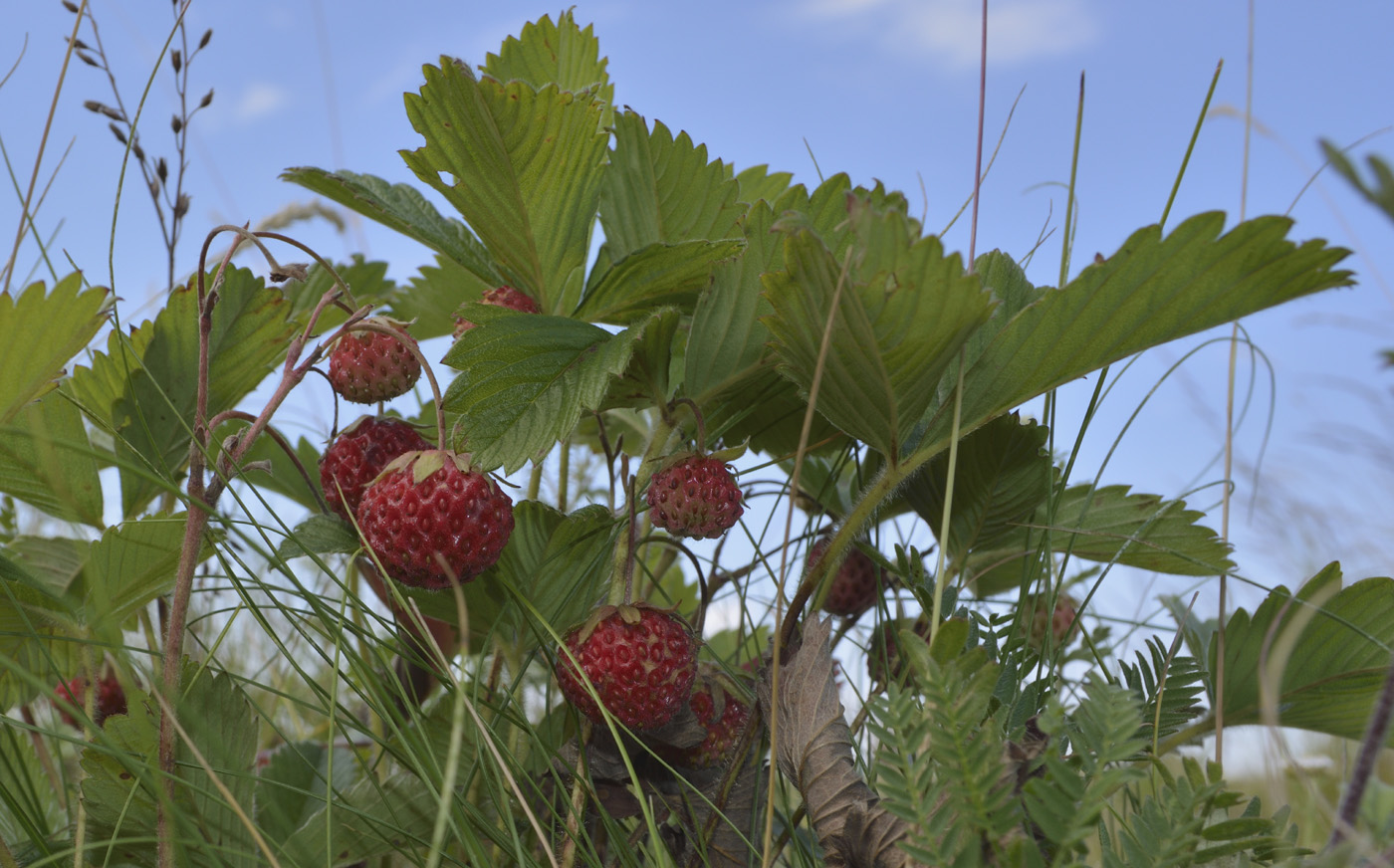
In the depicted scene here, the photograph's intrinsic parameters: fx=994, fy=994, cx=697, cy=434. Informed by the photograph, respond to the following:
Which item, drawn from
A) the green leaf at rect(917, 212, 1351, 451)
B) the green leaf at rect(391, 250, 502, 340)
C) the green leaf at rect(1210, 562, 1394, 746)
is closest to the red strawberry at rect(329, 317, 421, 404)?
the green leaf at rect(391, 250, 502, 340)

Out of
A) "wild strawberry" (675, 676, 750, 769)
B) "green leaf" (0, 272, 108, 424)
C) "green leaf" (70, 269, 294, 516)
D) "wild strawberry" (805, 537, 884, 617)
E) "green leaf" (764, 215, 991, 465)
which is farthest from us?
"wild strawberry" (805, 537, 884, 617)

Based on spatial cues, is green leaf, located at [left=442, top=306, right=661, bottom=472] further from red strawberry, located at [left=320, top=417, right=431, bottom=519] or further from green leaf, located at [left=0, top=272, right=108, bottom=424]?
green leaf, located at [left=0, top=272, right=108, bottom=424]

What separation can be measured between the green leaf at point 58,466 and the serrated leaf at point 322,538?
24cm

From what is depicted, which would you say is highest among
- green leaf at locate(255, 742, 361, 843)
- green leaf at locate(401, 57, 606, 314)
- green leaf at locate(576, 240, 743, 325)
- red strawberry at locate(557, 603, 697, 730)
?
green leaf at locate(401, 57, 606, 314)

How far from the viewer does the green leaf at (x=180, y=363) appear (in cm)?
94

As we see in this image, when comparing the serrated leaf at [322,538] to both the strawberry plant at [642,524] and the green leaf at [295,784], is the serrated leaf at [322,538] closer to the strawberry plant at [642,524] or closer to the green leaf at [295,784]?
the strawberry plant at [642,524]

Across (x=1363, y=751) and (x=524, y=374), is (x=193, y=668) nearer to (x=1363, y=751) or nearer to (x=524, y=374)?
(x=524, y=374)

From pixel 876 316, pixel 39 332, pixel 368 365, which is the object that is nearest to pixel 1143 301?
pixel 876 316

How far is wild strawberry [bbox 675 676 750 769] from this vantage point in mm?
797

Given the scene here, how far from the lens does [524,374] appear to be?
722mm

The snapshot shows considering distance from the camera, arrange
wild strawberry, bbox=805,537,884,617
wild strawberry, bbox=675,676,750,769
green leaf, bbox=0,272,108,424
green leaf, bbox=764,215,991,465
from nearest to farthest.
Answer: green leaf, bbox=764,215,991,465, green leaf, bbox=0,272,108,424, wild strawberry, bbox=675,676,750,769, wild strawberry, bbox=805,537,884,617

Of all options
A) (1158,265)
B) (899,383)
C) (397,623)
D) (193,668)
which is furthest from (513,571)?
(1158,265)

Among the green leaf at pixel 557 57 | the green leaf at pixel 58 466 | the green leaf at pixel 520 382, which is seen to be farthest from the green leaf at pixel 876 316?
the green leaf at pixel 58 466

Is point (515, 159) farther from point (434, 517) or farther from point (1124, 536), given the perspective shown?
point (1124, 536)
